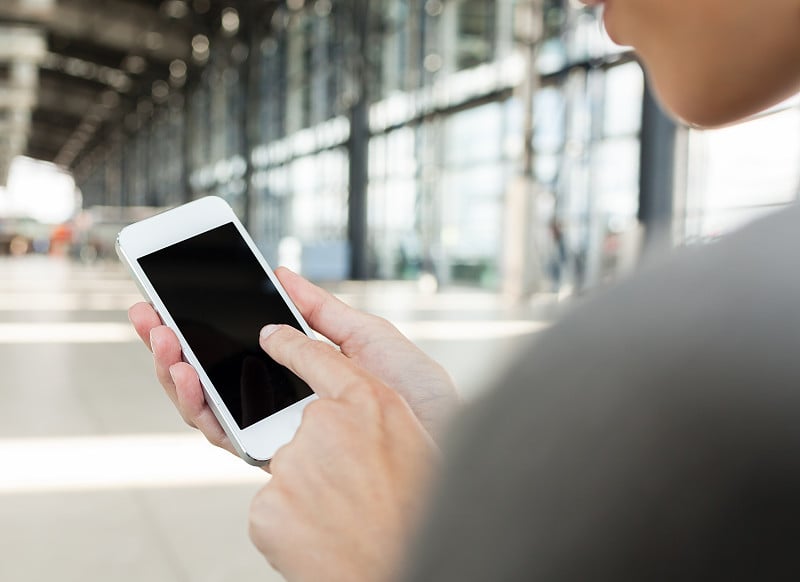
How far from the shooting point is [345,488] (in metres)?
0.52

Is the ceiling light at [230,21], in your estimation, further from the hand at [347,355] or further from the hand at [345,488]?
the hand at [345,488]

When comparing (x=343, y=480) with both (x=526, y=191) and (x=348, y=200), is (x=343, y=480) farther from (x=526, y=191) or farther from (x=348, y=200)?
(x=348, y=200)

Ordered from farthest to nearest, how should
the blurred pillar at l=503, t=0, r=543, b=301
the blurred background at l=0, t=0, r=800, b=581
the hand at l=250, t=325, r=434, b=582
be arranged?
1. the blurred pillar at l=503, t=0, r=543, b=301
2. the blurred background at l=0, t=0, r=800, b=581
3. the hand at l=250, t=325, r=434, b=582

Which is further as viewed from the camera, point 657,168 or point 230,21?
point 230,21

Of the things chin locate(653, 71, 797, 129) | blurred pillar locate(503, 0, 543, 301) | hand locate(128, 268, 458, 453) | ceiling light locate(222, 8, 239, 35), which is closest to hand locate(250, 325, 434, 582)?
chin locate(653, 71, 797, 129)

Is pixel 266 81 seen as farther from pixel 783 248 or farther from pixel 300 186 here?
pixel 783 248

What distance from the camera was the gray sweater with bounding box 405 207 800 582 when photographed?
0.26m

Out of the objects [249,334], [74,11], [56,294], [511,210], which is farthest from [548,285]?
[74,11]

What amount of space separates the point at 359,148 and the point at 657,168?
28.8 feet

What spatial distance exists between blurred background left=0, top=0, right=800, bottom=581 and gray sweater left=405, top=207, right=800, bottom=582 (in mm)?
27

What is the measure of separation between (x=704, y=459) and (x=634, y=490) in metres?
0.02

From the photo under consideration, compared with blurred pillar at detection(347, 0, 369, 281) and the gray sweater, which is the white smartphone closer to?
the gray sweater

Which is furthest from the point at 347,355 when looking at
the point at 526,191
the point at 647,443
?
the point at 526,191

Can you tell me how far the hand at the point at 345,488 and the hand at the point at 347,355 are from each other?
49 centimetres
